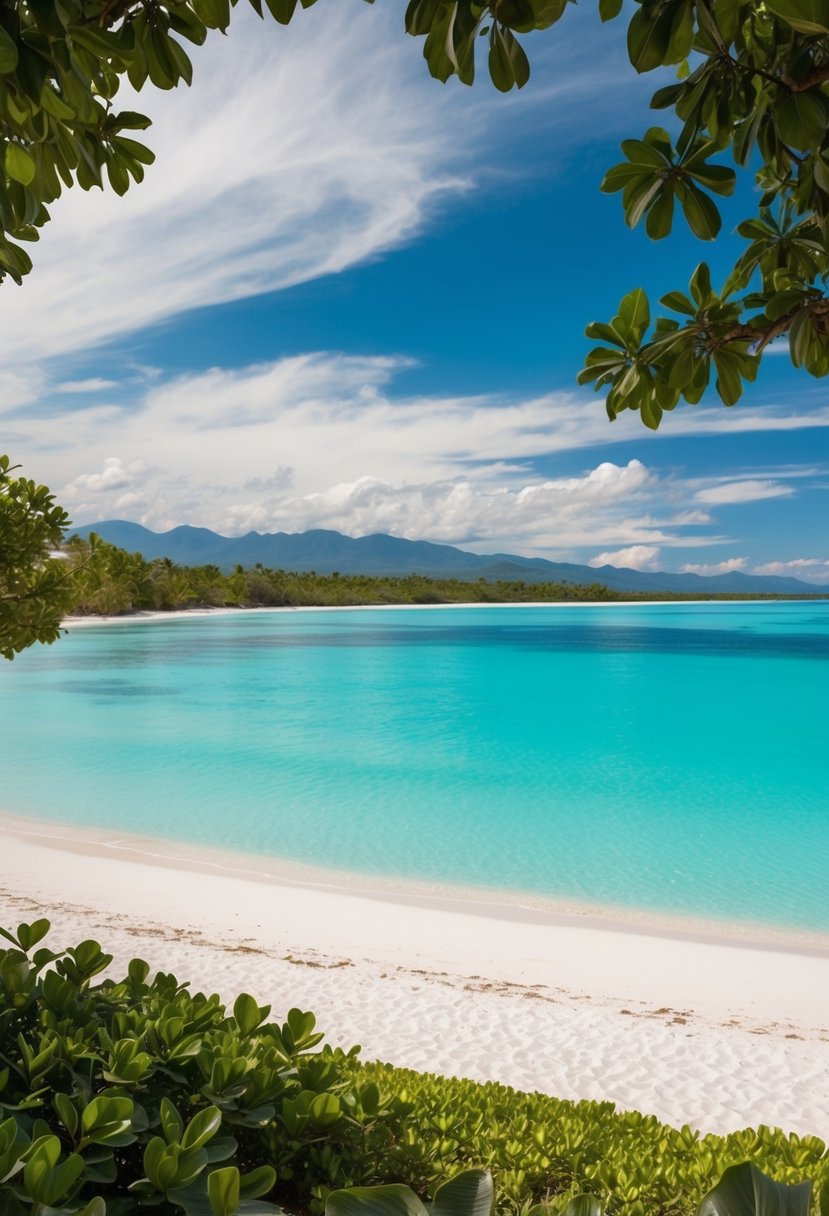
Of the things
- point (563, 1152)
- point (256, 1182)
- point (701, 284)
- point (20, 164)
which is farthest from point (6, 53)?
point (563, 1152)

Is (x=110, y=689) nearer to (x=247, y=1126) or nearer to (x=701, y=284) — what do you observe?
(x=247, y=1126)

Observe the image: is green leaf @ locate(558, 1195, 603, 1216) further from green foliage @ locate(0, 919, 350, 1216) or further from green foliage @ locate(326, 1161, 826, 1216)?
green foliage @ locate(0, 919, 350, 1216)

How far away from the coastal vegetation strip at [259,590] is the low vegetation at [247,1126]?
1249 inches

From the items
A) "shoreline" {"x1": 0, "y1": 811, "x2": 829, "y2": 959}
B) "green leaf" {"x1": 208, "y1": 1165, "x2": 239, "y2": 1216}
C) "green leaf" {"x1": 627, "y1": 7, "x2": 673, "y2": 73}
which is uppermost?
"green leaf" {"x1": 627, "y1": 7, "x2": 673, "y2": 73}

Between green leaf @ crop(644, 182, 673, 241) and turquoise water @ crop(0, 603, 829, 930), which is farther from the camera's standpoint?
turquoise water @ crop(0, 603, 829, 930)

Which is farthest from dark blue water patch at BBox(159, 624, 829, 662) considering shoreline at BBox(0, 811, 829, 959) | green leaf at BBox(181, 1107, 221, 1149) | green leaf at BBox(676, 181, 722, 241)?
green leaf at BBox(676, 181, 722, 241)

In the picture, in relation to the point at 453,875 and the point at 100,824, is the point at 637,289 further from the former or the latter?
the point at 100,824

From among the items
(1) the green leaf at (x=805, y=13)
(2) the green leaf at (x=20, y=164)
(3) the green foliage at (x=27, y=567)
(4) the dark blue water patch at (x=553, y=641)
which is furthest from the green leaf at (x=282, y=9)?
(4) the dark blue water patch at (x=553, y=641)

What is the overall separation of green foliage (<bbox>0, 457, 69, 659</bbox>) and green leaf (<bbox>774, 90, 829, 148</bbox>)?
14.0ft

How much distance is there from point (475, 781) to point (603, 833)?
304 centimetres

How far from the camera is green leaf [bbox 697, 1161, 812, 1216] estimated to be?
86 centimetres

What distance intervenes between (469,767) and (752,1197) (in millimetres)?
13968

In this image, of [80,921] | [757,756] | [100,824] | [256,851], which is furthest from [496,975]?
[757,756]

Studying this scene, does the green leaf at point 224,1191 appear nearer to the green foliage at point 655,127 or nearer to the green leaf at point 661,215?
the green foliage at point 655,127
